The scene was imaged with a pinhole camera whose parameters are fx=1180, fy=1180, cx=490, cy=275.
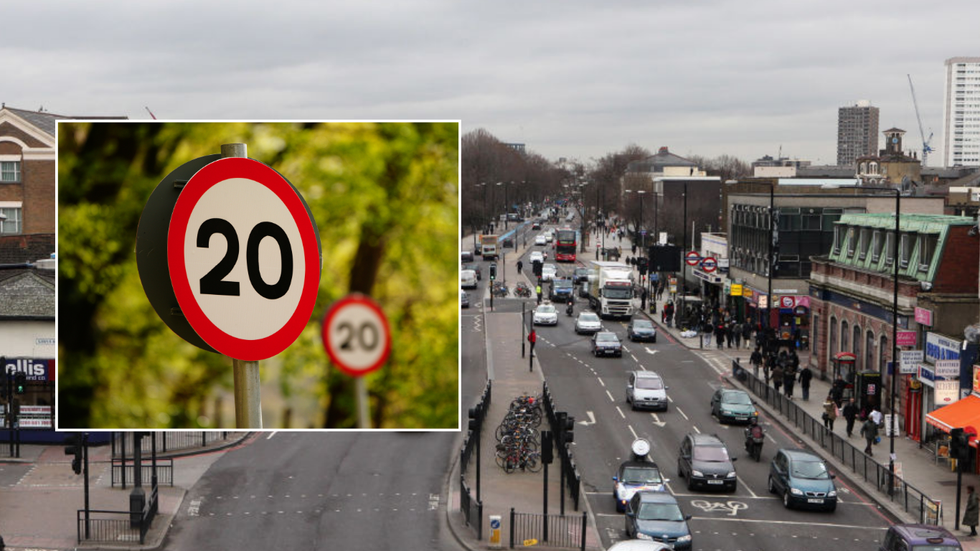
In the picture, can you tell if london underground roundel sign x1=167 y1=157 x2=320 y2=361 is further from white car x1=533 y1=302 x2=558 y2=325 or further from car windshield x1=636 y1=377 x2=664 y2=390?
white car x1=533 y1=302 x2=558 y2=325

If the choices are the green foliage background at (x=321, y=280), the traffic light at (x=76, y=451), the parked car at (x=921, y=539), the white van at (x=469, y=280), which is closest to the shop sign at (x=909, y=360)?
the parked car at (x=921, y=539)

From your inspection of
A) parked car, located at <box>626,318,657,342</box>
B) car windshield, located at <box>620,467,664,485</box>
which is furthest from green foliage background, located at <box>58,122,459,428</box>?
parked car, located at <box>626,318,657,342</box>

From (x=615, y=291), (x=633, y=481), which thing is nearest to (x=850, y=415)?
(x=633, y=481)

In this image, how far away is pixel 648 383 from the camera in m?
46.9

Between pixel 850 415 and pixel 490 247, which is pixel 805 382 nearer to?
pixel 850 415

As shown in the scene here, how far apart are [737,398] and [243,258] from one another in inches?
1422

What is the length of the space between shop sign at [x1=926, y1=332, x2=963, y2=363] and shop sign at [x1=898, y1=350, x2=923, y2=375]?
405mm

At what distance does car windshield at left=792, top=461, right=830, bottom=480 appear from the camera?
3209cm

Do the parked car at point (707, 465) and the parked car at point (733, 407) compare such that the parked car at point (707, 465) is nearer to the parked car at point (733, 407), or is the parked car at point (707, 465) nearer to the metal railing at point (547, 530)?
the metal railing at point (547, 530)

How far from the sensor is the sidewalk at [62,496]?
2870 centimetres

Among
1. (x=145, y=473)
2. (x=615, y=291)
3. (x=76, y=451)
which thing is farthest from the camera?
(x=615, y=291)

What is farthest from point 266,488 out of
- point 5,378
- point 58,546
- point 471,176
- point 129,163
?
point 471,176

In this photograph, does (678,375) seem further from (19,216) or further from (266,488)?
(19,216)

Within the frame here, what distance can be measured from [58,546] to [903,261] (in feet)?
109
